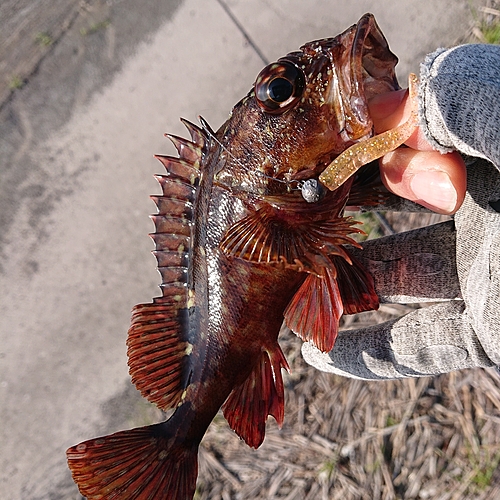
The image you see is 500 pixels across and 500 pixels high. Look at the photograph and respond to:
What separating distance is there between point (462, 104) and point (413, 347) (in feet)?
3.92

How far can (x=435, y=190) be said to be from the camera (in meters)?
1.70

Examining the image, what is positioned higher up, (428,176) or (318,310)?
(428,176)

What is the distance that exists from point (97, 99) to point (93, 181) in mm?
734

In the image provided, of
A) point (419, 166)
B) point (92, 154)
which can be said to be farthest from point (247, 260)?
point (92, 154)

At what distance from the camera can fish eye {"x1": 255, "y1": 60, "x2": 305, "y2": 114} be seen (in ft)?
5.74

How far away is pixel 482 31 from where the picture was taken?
3602mm

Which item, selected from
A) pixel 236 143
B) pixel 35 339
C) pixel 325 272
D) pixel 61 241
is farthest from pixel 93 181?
pixel 325 272

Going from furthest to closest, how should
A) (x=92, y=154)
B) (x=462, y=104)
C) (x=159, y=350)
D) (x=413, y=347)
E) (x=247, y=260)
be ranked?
(x=92, y=154) < (x=413, y=347) < (x=159, y=350) < (x=247, y=260) < (x=462, y=104)

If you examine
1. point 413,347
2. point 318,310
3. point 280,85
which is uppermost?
point 280,85

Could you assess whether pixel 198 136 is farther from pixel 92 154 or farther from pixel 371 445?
pixel 92 154

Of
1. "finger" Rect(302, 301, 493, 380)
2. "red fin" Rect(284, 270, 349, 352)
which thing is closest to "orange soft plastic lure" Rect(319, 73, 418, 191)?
"red fin" Rect(284, 270, 349, 352)

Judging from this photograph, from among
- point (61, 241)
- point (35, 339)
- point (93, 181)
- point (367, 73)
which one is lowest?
point (367, 73)

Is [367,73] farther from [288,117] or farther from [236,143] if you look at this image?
[236,143]

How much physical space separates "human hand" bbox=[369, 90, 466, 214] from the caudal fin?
4.75ft
